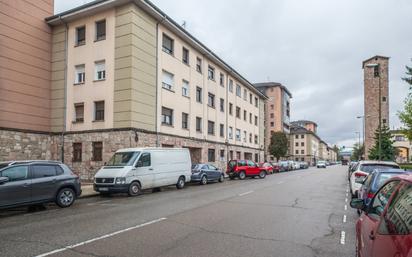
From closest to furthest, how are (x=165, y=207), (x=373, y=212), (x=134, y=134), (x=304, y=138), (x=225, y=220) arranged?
(x=373, y=212) → (x=225, y=220) → (x=165, y=207) → (x=134, y=134) → (x=304, y=138)

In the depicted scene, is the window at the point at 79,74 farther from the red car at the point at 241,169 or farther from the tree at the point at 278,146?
the tree at the point at 278,146

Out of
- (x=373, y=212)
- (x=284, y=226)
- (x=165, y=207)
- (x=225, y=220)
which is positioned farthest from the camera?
(x=165, y=207)

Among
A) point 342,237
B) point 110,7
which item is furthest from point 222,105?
point 342,237

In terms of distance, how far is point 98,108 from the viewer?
23.7m

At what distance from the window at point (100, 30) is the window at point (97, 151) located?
734cm

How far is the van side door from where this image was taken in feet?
52.7

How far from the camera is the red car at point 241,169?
28.5 meters

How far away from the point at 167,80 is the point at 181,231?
2012 cm

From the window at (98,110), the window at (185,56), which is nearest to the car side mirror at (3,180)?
the window at (98,110)

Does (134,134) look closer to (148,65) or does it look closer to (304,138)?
(148,65)

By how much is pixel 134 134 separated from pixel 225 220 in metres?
14.2

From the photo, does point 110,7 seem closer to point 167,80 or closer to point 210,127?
point 167,80

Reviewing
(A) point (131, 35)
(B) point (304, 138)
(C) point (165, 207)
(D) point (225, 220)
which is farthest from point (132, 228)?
(B) point (304, 138)

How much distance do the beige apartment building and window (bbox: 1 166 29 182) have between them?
10994mm
